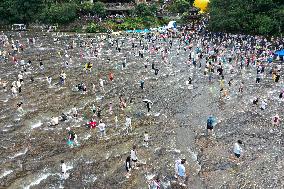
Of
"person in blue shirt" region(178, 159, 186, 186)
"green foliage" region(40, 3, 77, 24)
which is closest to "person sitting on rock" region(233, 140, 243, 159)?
"person in blue shirt" region(178, 159, 186, 186)

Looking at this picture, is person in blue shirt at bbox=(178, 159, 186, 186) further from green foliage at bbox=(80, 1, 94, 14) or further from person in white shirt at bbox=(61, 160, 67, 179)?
green foliage at bbox=(80, 1, 94, 14)

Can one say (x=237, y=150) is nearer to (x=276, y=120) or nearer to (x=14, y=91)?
(x=276, y=120)

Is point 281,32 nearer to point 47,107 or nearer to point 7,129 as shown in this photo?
point 47,107

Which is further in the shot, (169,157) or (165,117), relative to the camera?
(165,117)


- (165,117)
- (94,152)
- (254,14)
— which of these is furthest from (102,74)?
(254,14)

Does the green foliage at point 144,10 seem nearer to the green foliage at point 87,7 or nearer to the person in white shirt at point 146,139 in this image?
the green foliage at point 87,7

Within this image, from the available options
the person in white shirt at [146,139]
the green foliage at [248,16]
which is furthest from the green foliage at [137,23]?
the person in white shirt at [146,139]
